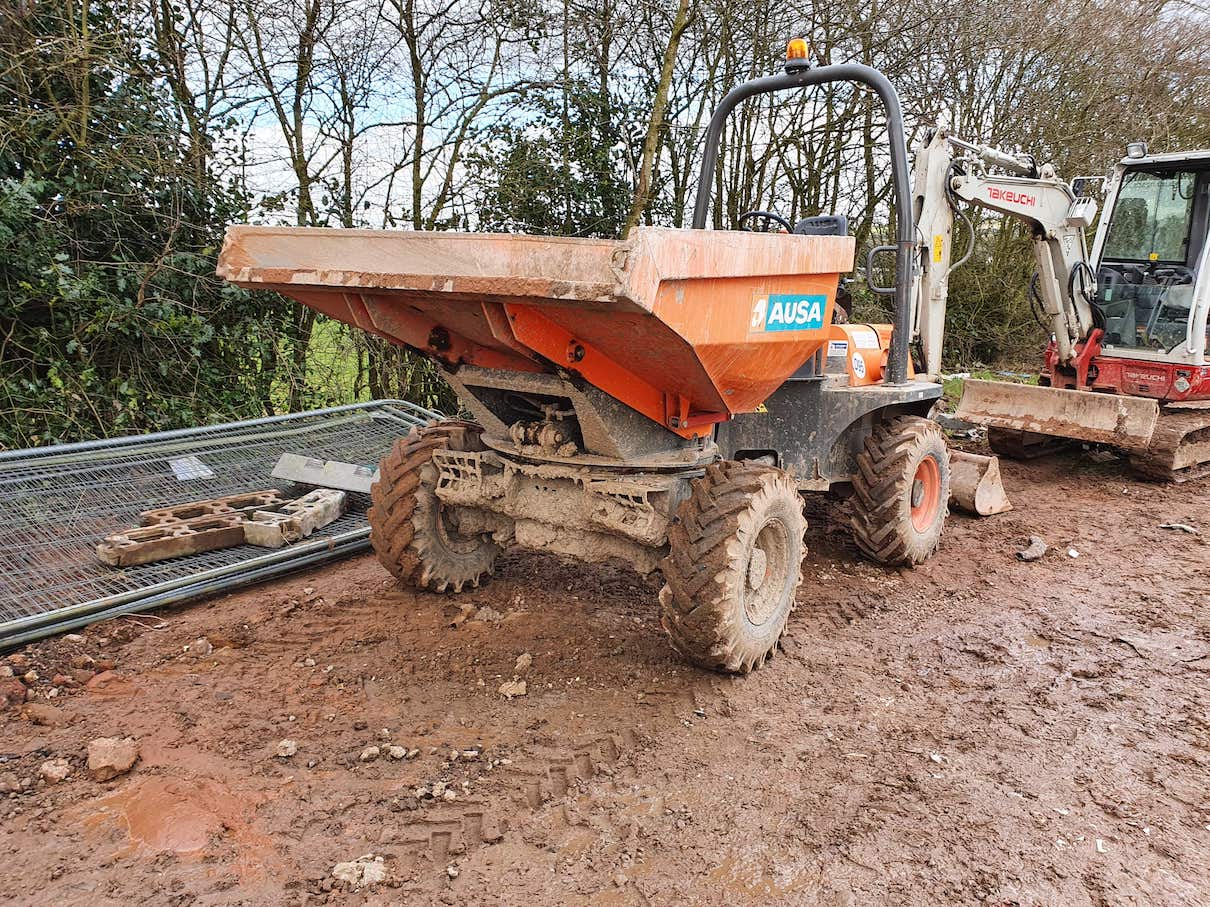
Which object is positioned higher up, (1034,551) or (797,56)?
(797,56)

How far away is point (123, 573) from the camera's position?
4043mm

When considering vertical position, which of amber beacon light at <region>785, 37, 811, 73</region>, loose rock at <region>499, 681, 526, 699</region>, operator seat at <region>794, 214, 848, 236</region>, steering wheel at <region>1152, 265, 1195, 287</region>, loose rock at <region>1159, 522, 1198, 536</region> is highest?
amber beacon light at <region>785, 37, 811, 73</region>

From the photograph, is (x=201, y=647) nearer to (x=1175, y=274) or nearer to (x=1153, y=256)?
(x=1175, y=274)

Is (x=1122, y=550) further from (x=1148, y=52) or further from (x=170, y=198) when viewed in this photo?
(x=1148, y=52)

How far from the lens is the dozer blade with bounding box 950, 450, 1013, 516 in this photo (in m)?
5.73

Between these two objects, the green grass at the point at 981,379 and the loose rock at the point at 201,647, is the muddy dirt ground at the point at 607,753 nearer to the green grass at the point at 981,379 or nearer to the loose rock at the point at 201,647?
the loose rock at the point at 201,647

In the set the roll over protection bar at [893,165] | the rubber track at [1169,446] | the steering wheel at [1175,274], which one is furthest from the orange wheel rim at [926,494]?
the steering wheel at [1175,274]

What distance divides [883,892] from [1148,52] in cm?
1257

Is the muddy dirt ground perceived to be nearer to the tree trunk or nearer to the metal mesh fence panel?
the metal mesh fence panel

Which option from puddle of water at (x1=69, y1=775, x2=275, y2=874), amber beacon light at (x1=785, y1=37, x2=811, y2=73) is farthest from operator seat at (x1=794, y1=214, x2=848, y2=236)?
puddle of water at (x1=69, y1=775, x2=275, y2=874)

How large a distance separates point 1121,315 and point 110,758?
291 inches

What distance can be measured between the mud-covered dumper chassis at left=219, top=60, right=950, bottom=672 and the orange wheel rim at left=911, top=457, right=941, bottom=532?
228 millimetres

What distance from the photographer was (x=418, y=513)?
12.6 feet

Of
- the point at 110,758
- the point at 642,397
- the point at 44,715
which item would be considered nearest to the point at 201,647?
the point at 44,715
